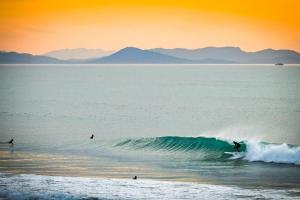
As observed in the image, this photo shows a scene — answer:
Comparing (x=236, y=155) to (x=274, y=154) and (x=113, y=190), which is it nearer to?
(x=274, y=154)

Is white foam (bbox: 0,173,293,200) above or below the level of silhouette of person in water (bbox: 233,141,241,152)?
below

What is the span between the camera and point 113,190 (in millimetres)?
22250

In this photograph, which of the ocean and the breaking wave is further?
the breaking wave

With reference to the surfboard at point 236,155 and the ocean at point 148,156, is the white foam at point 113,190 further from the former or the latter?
the surfboard at point 236,155

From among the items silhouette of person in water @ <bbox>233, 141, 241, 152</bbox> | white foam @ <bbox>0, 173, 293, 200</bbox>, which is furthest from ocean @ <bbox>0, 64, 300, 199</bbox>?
silhouette of person in water @ <bbox>233, 141, 241, 152</bbox>

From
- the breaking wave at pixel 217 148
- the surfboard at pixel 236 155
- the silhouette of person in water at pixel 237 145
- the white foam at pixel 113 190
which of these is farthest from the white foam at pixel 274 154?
the white foam at pixel 113 190

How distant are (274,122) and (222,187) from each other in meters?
33.0

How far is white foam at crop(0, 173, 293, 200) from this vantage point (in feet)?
69.5

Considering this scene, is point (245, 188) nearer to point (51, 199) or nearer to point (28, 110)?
point (51, 199)

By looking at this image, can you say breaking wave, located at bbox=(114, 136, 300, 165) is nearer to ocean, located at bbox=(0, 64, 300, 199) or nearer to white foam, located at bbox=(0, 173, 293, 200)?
ocean, located at bbox=(0, 64, 300, 199)

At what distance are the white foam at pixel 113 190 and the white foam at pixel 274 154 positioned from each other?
28.2 feet

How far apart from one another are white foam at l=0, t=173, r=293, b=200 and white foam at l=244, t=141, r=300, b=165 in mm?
8603

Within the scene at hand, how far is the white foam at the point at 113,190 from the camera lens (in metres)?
21.2

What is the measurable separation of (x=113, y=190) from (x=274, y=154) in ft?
43.4
